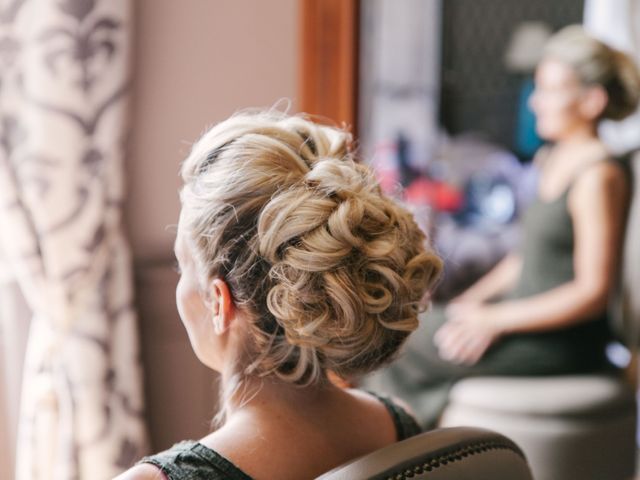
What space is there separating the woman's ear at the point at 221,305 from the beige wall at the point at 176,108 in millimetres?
912

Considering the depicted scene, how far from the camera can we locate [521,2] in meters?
3.00

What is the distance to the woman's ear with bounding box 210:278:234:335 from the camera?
2.80ft

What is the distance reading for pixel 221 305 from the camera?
860mm

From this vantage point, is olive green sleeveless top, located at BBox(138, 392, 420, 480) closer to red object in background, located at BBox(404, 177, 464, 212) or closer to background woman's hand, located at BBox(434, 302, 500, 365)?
background woman's hand, located at BBox(434, 302, 500, 365)

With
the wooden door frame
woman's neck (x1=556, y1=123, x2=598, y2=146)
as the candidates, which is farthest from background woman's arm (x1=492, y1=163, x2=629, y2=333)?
the wooden door frame

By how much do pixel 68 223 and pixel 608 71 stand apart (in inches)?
60.5

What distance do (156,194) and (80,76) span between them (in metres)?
0.35

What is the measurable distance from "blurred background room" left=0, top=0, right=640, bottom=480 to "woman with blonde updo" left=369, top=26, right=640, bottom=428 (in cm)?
24

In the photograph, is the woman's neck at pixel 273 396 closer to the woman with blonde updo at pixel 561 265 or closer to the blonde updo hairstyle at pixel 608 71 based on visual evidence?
the woman with blonde updo at pixel 561 265

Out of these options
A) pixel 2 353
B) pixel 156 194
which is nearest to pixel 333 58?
pixel 156 194

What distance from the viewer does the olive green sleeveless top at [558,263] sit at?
2057mm

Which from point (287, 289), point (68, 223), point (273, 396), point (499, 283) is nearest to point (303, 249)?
point (287, 289)

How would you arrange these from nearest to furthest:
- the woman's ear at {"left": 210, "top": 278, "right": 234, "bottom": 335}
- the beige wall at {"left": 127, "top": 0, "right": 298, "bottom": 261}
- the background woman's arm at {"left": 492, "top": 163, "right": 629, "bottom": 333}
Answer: the woman's ear at {"left": 210, "top": 278, "right": 234, "bottom": 335}, the beige wall at {"left": 127, "top": 0, "right": 298, "bottom": 261}, the background woman's arm at {"left": 492, "top": 163, "right": 629, "bottom": 333}

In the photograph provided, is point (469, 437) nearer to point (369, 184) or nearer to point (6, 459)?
point (369, 184)
